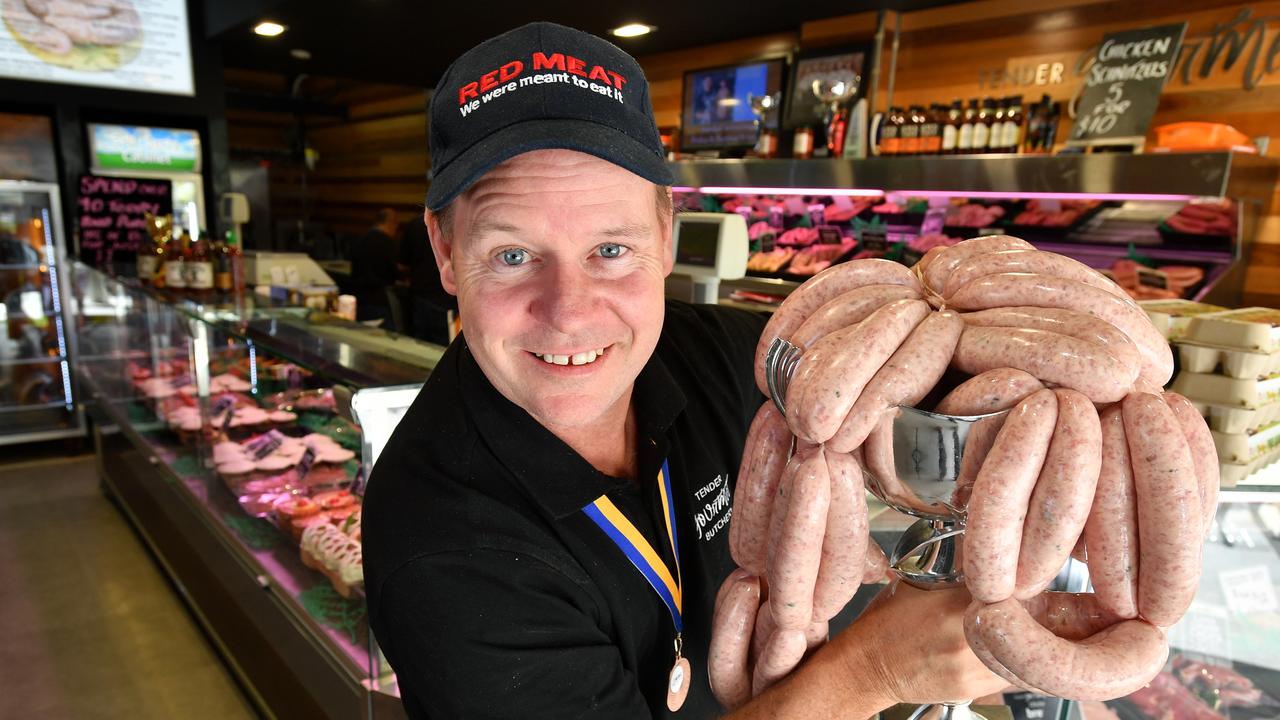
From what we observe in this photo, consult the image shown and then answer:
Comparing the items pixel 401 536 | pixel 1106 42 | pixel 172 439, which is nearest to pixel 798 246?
pixel 1106 42

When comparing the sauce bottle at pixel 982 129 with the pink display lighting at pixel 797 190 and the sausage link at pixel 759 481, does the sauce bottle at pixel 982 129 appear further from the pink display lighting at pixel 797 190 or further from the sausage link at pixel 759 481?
the sausage link at pixel 759 481

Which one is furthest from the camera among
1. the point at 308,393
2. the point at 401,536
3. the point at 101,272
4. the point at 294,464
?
the point at 101,272

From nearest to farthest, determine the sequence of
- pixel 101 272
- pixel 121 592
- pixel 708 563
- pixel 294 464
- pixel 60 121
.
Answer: pixel 708 563 < pixel 294 464 < pixel 121 592 < pixel 101 272 < pixel 60 121

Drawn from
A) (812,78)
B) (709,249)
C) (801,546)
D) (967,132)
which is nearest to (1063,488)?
(801,546)

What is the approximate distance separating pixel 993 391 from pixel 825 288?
23 cm

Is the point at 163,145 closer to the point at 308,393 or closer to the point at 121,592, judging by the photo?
the point at 121,592

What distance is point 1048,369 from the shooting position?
67 centimetres

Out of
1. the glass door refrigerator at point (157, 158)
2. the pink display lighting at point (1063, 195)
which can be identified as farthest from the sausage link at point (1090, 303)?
the glass door refrigerator at point (157, 158)

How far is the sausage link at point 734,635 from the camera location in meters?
0.93

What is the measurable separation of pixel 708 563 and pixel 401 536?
0.58 meters

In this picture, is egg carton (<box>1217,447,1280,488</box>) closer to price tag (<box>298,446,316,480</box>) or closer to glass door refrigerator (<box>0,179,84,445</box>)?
price tag (<box>298,446,316,480</box>)

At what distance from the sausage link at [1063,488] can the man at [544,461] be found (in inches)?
6.8

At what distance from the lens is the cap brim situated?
102 cm

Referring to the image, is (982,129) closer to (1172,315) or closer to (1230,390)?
(1172,315)
